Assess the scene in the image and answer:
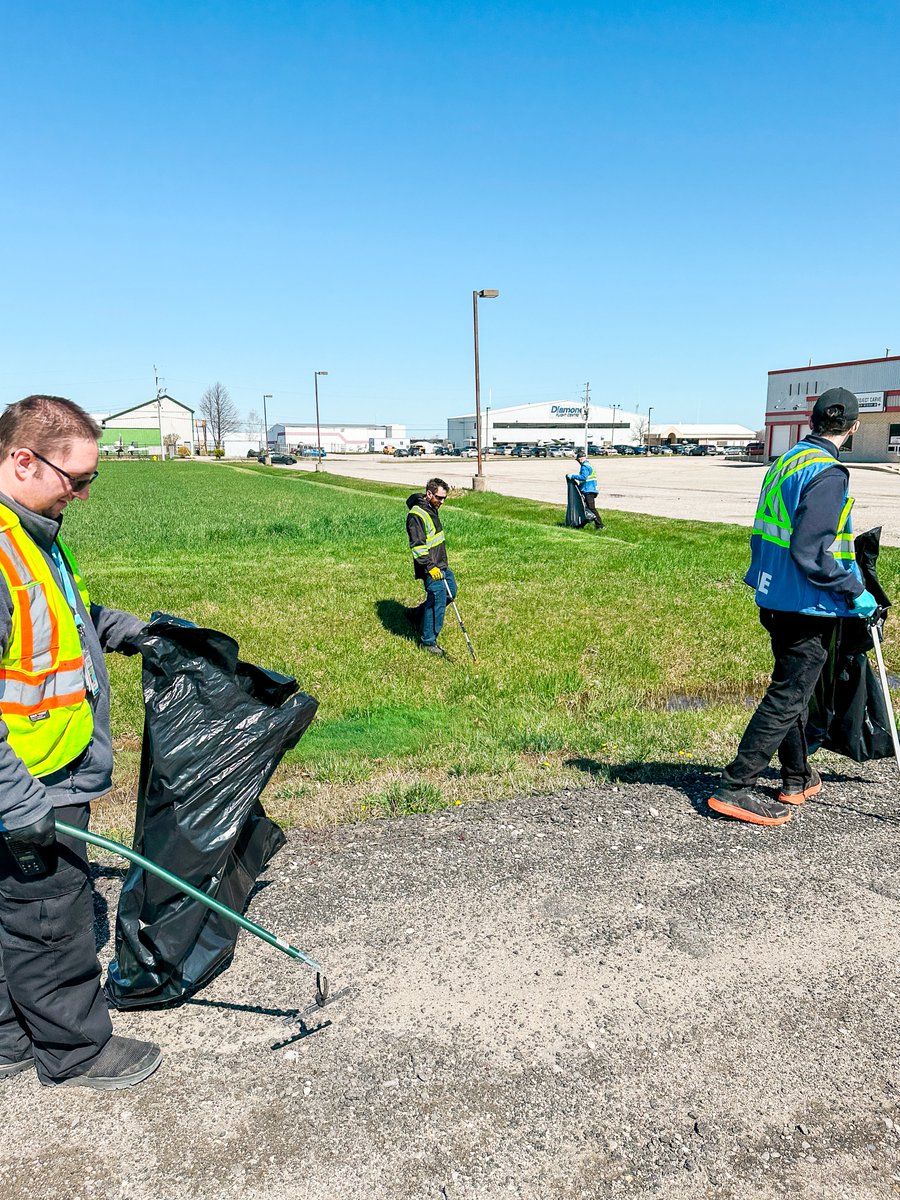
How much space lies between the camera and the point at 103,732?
3043 millimetres

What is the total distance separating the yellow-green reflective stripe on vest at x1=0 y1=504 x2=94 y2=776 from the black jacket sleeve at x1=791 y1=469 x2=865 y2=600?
3.43 metres

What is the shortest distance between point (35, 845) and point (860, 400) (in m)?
68.6

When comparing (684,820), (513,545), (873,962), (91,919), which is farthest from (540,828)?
(513,545)

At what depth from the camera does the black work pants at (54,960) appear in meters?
2.78

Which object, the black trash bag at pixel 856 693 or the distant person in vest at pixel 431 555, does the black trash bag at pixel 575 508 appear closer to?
the distant person in vest at pixel 431 555

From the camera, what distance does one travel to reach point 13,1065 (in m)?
2.95

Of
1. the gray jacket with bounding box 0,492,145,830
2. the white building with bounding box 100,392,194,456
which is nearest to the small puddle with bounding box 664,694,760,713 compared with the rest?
the gray jacket with bounding box 0,492,145,830

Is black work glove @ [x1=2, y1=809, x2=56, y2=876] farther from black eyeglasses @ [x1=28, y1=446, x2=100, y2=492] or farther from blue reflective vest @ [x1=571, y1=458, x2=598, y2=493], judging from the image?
blue reflective vest @ [x1=571, y1=458, x2=598, y2=493]

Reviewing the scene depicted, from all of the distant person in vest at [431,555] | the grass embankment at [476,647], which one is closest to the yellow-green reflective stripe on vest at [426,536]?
the distant person in vest at [431,555]

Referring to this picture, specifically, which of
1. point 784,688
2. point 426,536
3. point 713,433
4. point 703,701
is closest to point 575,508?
point 426,536

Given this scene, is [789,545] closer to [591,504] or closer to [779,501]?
[779,501]

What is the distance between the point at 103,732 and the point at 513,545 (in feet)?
43.8

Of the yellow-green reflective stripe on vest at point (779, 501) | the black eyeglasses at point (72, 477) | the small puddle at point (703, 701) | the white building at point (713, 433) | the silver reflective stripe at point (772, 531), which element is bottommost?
the small puddle at point (703, 701)

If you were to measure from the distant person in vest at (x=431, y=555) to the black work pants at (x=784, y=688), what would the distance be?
421 cm
